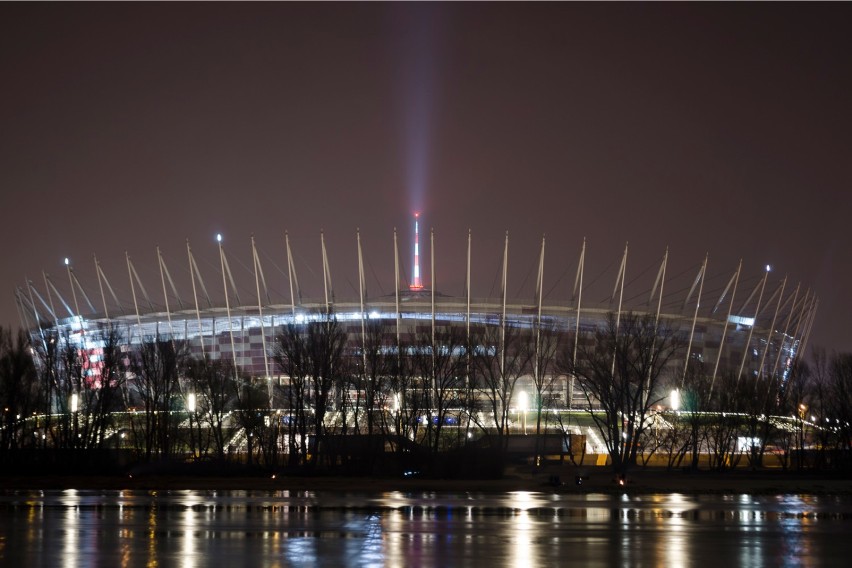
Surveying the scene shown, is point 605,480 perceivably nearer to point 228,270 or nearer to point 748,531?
point 748,531

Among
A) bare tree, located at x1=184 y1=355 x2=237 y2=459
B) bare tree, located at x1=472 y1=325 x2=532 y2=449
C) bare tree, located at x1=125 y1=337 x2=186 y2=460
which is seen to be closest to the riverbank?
bare tree, located at x1=125 y1=337 x2=186 y2=460

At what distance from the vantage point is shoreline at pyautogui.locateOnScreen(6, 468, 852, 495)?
174 feet

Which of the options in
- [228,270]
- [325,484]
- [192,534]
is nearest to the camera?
[192,534]

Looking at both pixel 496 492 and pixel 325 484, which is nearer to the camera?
pixel 496 492

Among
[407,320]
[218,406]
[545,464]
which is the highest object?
[407,320]

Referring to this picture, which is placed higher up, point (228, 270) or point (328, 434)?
point (228, 270)

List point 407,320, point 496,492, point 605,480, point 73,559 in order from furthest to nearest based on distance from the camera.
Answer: point 407,320, point 605,480, point 496,492, point 73,559

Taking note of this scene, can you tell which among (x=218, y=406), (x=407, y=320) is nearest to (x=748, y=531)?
(x=218, y=406)

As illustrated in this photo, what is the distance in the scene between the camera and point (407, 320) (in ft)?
401

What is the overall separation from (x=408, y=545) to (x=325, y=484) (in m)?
30.5

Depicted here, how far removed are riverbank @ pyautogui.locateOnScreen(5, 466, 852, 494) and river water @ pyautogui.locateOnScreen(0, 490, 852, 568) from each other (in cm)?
588

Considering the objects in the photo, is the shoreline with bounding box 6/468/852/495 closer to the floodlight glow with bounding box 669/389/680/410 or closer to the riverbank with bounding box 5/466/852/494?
the riverbank with bounding box 5/466/852/494

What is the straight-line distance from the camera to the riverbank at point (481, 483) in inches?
2098

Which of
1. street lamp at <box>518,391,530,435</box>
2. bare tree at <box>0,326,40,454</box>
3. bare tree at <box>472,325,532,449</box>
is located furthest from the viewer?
street lamp at <box>518,391,530,435</box>
